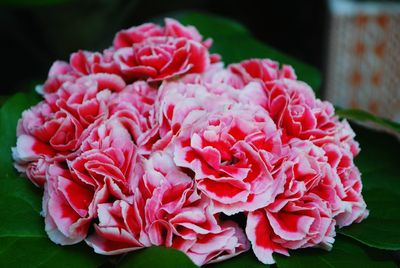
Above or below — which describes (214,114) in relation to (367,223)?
above

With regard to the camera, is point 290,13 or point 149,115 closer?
point 149,115

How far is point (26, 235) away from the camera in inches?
23.0

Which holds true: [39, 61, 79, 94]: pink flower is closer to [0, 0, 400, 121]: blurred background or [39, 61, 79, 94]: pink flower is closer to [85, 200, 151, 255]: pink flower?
[85, 200, 151, 255]: pink flower

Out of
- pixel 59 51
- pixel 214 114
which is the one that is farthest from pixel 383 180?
pixel 59 51

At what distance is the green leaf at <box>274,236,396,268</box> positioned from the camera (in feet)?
1.85

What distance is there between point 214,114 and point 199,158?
5cm

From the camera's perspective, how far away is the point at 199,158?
1.84ft

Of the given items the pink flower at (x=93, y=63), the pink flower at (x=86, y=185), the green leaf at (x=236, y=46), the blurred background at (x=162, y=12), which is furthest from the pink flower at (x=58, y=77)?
the blurred background at (x=162, y=12)

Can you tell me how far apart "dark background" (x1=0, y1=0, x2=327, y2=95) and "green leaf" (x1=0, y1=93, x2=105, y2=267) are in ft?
1.07

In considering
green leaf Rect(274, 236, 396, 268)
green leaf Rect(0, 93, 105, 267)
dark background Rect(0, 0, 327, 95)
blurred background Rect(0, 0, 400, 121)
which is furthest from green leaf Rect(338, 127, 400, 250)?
blurred background Rect(0, 0, 400, 121)

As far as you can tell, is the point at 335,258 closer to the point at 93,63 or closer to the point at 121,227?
the point at 121,227

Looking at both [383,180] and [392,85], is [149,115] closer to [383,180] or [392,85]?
[383,180]

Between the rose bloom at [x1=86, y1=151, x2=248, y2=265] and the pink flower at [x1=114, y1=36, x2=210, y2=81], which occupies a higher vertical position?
the pink flower at [x1=114, y1=36, x2=210, y2=81]

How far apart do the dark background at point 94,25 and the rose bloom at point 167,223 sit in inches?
17.0
